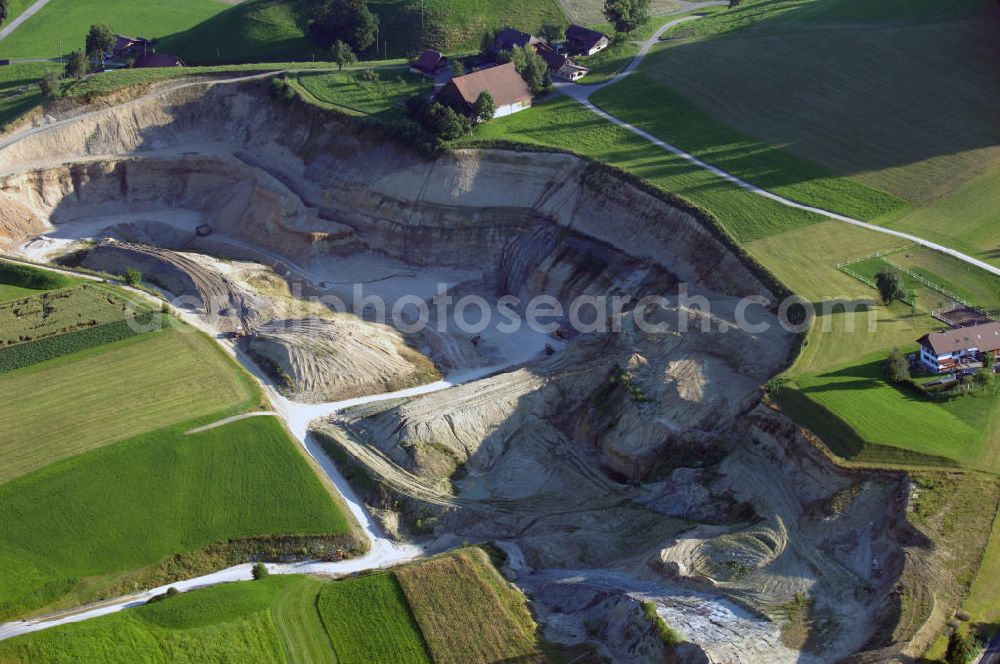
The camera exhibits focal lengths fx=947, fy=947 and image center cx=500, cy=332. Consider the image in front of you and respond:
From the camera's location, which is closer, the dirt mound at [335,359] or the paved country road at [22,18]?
the dirt mound at [335,359]

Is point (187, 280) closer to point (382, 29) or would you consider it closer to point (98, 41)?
point (98, 41)

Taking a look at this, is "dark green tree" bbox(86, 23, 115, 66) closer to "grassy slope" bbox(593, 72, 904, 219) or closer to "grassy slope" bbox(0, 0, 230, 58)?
"grassy slope" bbox(0, 0, 230, 58)

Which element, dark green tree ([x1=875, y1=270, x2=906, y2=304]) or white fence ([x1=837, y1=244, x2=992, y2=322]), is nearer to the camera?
dark green tree ([x1=875, y1=270, x2=906, y2=304])

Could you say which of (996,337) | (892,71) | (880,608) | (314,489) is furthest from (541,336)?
(892,71)

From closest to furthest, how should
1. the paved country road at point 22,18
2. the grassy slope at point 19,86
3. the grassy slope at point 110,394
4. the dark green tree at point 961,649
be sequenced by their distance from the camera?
1. the dark green tree at point 961,649
2. the grassy slope at point 110,394
3. the grassy slope at point 19,86
4. the paved country road at point 22,18

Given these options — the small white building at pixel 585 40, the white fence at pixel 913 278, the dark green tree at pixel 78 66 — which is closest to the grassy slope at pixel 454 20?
the small white building at pixel 585 40

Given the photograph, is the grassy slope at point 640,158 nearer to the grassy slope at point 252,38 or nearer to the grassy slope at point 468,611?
the grassy slope at point 252,38

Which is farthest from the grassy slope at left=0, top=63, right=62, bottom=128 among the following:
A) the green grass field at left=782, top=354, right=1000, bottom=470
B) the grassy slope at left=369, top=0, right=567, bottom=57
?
the green grass field at left=782, top=354, right=1000, bottom=470
